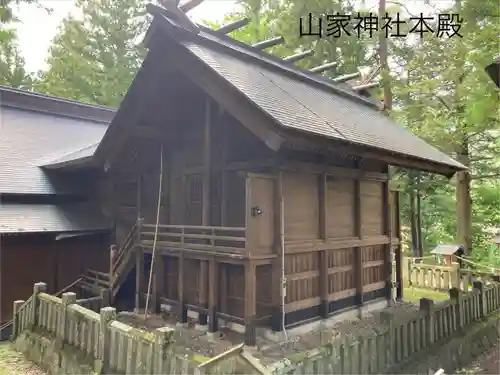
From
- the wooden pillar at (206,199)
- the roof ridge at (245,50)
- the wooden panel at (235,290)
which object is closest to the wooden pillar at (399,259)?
the roof ridge at (245,50)

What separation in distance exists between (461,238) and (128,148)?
38.5 ft

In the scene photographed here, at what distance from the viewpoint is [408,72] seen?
15594 mm

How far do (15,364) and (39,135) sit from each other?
9.68m

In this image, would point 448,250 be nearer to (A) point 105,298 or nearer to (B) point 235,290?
(B) point 235,290

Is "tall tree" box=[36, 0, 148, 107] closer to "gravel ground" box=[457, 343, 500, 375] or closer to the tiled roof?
the tiled roof

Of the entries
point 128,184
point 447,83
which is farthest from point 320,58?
point 128,184

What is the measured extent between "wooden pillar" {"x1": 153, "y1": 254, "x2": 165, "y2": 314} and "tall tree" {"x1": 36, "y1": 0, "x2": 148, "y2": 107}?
19.0m

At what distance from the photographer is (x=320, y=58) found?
63.2 feet

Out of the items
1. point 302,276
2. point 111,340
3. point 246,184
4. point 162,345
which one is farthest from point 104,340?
point 302,276

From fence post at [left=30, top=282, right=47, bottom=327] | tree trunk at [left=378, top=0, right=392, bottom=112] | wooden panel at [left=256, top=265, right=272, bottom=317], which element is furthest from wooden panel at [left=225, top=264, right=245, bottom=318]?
tree trunk at [left=378, top=0, right=392, bottom=112]

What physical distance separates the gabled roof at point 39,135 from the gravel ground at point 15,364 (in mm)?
4339

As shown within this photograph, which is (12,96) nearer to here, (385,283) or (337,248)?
(337,248)

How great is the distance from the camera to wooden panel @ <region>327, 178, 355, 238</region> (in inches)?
337

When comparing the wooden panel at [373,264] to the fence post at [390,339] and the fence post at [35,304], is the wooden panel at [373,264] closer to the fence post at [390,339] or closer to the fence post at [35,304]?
the fence post at [390,339]
